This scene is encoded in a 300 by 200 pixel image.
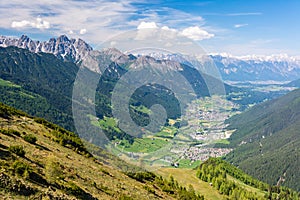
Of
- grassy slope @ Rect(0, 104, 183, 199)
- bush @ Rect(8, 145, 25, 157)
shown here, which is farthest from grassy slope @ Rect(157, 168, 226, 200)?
bush @ Rect(8, 145, 25, 157)

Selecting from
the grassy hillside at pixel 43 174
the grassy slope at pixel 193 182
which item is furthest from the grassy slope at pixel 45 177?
the grassy slope at pixel 193 182

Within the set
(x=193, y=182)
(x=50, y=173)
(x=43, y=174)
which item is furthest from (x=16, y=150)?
(x=193, y=182)

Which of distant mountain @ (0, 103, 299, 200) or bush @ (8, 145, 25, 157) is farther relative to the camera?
bush @ (8, 145, 25, 157)

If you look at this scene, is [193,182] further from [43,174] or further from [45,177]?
[45,177]

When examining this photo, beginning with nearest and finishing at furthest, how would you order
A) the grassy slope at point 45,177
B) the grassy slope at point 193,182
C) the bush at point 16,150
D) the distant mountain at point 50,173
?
1. the distant mountain at point 50,173
2. the grassy slope at point 45,177
3. the bush at point 16,150
4. the grassy slope at point 193,182

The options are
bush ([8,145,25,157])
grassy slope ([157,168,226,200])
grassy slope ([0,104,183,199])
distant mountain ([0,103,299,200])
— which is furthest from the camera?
grassy slope ([157,168,226,200])

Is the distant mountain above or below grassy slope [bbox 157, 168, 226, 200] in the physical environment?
above

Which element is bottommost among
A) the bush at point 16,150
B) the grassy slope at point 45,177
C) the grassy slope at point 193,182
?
the grassy slope at point 193,182

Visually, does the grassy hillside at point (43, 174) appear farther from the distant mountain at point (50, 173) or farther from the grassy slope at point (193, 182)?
the grassy slope at point (193, 182)

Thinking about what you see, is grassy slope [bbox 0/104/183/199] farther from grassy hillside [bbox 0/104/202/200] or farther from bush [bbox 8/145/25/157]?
bush [bbox 8/145/25/157]

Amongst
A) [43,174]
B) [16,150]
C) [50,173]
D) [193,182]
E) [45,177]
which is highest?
[16,150]

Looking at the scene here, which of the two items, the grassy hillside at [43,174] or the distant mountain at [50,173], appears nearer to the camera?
the grassy hillside at [43,174]
